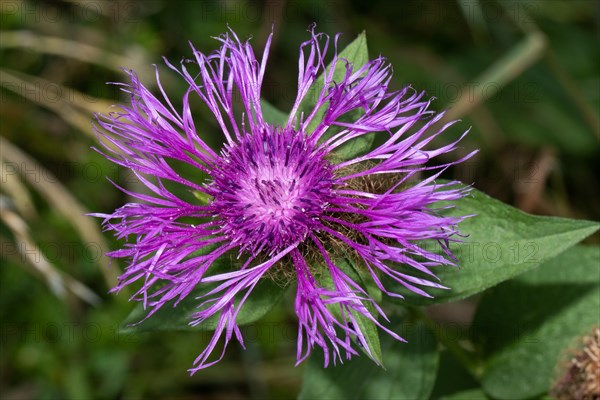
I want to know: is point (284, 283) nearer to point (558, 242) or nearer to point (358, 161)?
point (358, 161)

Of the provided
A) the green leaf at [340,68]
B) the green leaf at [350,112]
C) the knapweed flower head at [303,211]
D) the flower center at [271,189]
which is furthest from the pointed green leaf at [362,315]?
the green leaf at [340,68]

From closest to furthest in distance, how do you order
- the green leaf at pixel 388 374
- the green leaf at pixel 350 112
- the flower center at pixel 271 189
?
the flower center at pixel 271 189, the green leaf at pixel 350 112, the green leaf at pixel 388 374

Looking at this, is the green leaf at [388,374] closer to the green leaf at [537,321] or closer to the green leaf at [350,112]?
the green leaf at [537,321]

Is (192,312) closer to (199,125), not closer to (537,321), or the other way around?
(537,321)

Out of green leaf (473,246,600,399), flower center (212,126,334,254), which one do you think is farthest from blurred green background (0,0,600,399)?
flower center (212,126,334,254)

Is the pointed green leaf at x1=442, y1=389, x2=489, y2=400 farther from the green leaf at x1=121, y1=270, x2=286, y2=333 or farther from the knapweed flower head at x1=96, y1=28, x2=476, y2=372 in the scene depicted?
the green leaf at x1=121, y1=270, x2=286, y2=333

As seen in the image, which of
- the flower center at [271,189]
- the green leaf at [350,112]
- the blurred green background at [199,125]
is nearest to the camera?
the flower center at [271,189]
